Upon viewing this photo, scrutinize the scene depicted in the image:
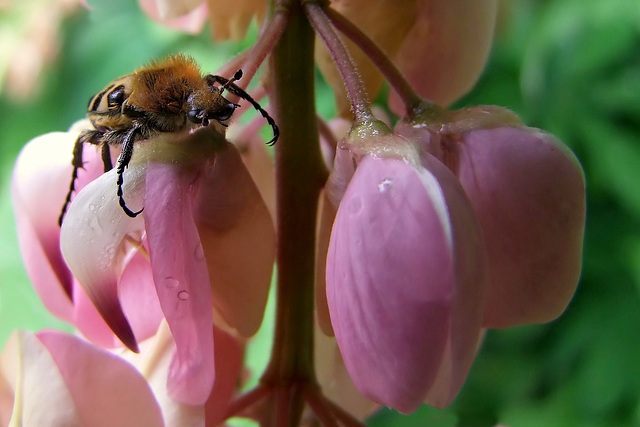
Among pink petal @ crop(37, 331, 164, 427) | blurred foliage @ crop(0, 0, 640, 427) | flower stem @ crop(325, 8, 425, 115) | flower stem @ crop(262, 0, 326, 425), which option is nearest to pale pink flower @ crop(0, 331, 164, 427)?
pink petal @ crop(37, 331, 164, 427)

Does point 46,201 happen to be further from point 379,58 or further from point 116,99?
point 379,58

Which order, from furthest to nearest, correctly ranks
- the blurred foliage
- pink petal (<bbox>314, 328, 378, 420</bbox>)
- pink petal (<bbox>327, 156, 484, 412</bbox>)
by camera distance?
the blurred foliage → pink petal (<bbox>314, 328, 378, 420</bbox>) → pink petal (<bbox>327, 156, 484, 412</bbox>)

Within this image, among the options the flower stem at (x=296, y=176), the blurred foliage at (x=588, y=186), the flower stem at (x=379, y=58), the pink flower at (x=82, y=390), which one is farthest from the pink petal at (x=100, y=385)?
the blurred foliage at (x=588, y=186)

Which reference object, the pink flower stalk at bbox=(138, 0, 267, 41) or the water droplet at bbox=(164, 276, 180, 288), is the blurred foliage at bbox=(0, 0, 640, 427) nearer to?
the pink flower stalk at bbox=(138, 0, 267, 41)

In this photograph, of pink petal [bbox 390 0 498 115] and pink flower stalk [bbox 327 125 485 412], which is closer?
pink flower stalk [bbox 327 125 485 412]

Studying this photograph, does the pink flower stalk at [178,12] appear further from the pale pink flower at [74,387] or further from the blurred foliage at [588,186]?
the blurred foliage at [588,186]

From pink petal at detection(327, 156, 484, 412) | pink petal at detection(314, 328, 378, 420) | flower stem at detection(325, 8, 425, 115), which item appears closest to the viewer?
pink petal at detection(327, 156, 484, 412)

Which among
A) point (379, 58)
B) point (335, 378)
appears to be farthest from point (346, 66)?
point (335, 378)
